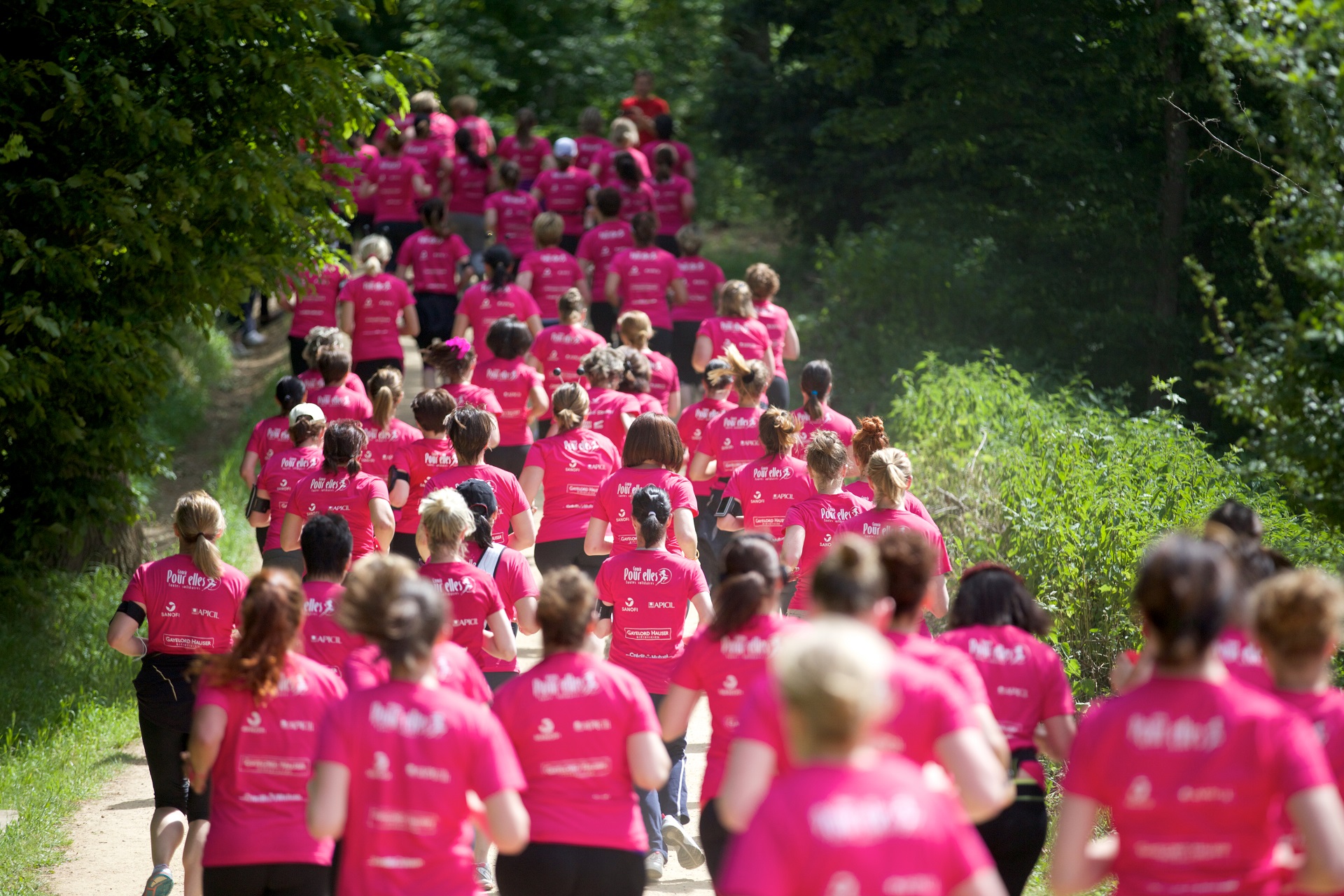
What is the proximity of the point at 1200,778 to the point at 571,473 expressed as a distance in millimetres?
5241

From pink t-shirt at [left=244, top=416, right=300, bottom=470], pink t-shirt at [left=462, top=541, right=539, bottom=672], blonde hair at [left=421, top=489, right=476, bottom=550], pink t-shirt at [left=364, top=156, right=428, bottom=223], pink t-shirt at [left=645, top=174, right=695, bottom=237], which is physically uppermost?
blonde hair at [left=421, top=489, right=476, bottom=550]

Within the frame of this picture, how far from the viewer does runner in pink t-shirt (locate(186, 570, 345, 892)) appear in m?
4.71

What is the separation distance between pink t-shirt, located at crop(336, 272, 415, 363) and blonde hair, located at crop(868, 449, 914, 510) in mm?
6702

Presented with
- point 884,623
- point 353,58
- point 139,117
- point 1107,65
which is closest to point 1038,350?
point 1107,65

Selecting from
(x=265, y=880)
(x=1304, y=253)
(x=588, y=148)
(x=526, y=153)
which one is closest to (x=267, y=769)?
(x=265, y=880)

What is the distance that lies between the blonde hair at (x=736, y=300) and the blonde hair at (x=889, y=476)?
4741 mm

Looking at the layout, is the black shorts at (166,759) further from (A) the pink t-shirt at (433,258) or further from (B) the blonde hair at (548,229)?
(A) the pink t-shirt at (433,258)

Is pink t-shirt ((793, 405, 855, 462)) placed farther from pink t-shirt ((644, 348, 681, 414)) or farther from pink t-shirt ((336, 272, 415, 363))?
pink t-shirt ((336, 272, 415, 363))

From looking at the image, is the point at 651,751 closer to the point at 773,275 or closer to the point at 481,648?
the point at 481,648

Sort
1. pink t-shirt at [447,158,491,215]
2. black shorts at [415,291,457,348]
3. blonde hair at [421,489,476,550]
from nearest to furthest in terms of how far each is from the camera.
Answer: blonde hair at [421,489,476,550] < black shorts at [415,291,457,348] < pink t-shirt at [447,158,491,215]

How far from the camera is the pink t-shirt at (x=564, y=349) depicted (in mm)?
11508

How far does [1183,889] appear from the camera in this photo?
3.70 m

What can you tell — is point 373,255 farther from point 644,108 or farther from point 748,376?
point 644,108

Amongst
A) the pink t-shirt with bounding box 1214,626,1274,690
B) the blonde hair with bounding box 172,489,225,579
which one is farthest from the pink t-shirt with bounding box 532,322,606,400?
the pink t-shirt with bounding box 1214,626,1274,690
